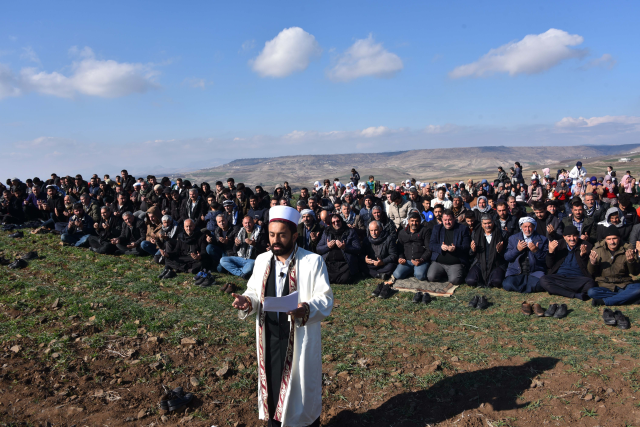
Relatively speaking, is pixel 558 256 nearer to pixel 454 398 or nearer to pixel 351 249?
pixel 351 249

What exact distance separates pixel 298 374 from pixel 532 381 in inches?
111

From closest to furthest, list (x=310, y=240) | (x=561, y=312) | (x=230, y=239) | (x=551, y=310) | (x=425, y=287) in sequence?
(x=561, y=312), (x=551, y=310), (x=425, y=287), (x=310, y=240), (x=230, y=239)

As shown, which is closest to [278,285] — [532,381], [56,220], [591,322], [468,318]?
[532,381]

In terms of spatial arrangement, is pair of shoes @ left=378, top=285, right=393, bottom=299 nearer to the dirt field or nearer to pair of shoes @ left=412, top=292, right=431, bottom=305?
the dirt field

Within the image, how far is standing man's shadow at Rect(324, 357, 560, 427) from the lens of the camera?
4027 mm

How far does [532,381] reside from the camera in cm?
446

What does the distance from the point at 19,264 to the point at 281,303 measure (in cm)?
957

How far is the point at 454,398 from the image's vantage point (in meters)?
4.29

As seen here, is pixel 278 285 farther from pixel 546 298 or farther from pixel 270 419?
pixel 546 298

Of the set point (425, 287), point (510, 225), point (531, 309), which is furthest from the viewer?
point (510, 225)

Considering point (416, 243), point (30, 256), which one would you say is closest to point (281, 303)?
point (416, 243)

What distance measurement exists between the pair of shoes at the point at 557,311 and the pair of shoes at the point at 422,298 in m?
1.88

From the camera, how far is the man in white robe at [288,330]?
3.27 m

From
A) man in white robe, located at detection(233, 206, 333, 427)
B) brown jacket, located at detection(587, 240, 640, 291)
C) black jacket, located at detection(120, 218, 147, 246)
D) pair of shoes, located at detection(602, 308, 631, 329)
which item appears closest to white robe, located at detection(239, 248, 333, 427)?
man in white robe, located at detection(233, 206, 333, 427)
